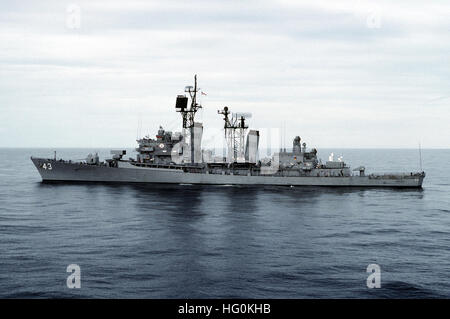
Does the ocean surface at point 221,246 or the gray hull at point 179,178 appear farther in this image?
the gray hull at point 179,178

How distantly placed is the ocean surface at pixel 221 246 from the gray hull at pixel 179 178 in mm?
14667

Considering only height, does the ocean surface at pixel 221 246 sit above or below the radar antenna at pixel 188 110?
below

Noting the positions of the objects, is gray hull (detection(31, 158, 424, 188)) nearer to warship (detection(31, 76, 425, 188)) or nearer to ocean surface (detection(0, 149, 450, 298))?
warship (detection(31, 76, 425, 188))

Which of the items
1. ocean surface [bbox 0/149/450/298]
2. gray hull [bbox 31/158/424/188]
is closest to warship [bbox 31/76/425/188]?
gray hull [bbox 31/158/424/188]

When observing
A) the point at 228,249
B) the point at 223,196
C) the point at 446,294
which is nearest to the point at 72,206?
the point at 223,196

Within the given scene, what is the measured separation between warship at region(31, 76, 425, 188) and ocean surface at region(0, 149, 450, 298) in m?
14.9

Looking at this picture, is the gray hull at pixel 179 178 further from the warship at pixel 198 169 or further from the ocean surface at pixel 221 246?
the ocean surface at pixel 221 246

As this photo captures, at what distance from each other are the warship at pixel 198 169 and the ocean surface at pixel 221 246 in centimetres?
1486

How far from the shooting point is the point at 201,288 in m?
23.9

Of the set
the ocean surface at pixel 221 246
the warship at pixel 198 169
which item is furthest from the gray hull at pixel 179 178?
the ocean surface at pixel 221 246

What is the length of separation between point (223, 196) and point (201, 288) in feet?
124

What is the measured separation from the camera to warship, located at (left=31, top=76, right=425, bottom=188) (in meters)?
74.8

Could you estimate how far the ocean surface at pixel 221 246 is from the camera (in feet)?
79.2

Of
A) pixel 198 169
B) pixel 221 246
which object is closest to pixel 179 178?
pixel 198 169
